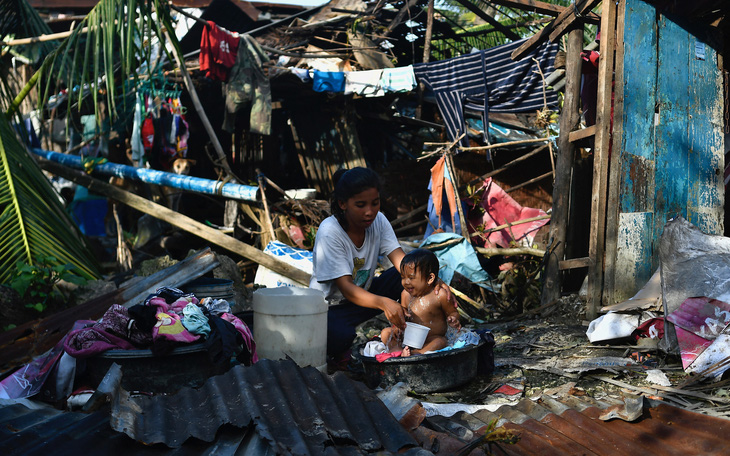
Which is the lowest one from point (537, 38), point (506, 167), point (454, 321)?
point (454, 321)

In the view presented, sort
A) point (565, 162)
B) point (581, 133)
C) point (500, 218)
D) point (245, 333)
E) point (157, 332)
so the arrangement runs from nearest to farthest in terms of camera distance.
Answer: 1. point (157, 332)
2. point (245, 333)
3. point (581, 133)
4. point (565, 162)
5. point (500, 218)

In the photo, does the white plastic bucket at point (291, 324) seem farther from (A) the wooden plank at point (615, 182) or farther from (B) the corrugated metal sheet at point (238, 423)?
(A) the wooden plank at point (615, 182)

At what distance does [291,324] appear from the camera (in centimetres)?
362

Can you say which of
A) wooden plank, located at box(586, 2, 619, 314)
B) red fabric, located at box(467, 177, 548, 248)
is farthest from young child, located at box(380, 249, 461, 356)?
red fabric, located at box(467, 177, 548, 248)

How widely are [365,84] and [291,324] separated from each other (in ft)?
21.8

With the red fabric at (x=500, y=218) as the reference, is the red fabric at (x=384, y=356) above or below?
below

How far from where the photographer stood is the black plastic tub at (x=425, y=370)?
3.47m

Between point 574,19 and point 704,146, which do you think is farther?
point 574,19

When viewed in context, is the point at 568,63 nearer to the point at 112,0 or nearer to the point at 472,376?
the point at 472,376

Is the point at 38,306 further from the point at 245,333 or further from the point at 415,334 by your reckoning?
the point at 415,334

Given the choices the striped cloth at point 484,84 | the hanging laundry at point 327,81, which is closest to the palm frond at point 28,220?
the hanging laundry at point 327,81

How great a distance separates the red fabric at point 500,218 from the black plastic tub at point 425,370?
491 centimetres

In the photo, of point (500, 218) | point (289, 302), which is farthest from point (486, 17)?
point (289, 302)

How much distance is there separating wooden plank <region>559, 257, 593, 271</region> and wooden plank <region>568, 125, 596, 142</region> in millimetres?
1124
